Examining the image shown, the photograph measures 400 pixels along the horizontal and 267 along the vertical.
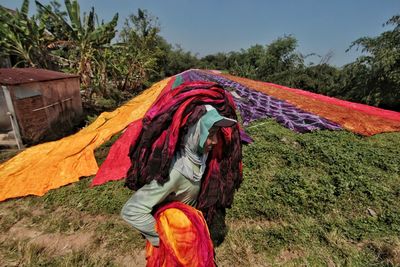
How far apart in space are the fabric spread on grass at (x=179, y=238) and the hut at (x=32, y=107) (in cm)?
599

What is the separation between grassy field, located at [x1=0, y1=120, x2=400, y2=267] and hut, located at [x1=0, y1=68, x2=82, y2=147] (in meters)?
2.71

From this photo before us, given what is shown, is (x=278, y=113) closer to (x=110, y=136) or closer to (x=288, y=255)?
(x=110, y=136)

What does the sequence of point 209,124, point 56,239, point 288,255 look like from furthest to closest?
point 56,239 → point 288,255 → point 209,124

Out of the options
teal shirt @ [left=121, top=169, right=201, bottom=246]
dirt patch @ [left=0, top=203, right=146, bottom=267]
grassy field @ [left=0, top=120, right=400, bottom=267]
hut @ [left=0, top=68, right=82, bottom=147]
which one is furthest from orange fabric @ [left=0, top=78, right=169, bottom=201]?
teal shirt @ [left=121, top=169, right=201, bottom=246]

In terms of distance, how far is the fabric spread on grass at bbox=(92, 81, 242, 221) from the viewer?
4.95 ft

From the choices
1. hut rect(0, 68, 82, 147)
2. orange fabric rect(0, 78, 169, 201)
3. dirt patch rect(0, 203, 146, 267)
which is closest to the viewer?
dirt patch rect(0, 203, 146, 267)

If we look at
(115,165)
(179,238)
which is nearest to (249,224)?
(179,238)

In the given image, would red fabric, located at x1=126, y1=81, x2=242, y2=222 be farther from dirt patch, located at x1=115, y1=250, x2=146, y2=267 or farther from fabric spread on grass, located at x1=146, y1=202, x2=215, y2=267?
dirt patch, located at x1=115, y1=250, x2=146, y2=267

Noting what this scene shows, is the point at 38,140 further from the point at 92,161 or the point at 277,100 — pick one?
the point at 277,100

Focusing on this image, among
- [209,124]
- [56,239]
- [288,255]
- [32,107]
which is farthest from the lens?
[32,107]

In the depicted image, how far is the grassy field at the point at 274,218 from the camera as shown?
2.81 metres

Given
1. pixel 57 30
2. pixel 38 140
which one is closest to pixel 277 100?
pixel 38 140

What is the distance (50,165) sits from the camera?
478cm

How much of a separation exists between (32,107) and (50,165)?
8.11ft
